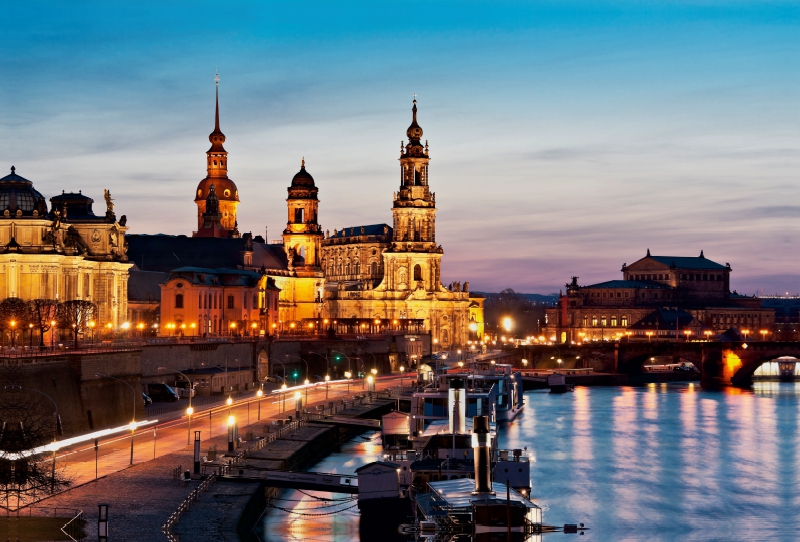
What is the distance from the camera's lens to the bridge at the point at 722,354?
486 ft

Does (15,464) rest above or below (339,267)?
below

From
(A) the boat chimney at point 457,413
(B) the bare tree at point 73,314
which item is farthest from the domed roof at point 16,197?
(A) the boat chimney at point 457,413

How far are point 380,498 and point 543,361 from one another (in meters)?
120

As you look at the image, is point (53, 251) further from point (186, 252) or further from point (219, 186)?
point (219, 186)

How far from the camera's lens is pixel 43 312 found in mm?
79688

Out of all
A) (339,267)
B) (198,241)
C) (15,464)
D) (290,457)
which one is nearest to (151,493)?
(15,464)

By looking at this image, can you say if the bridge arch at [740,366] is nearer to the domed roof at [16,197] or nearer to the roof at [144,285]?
the roof at [144,285]

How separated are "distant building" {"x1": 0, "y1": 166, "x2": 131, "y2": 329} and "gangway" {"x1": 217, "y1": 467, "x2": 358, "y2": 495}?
3528cm

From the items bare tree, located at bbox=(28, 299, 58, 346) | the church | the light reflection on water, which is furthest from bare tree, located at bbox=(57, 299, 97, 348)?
the church

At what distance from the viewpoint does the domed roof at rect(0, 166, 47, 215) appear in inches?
3317

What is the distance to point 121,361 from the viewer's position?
7406 cm

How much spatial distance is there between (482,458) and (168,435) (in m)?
28.5

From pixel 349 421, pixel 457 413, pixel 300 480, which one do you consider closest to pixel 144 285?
pixel 349 421

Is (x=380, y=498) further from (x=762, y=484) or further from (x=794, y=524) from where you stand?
(x=762, y=484)
